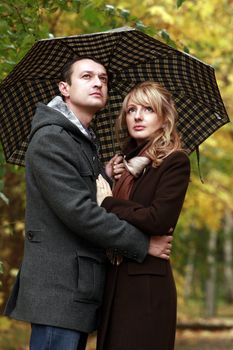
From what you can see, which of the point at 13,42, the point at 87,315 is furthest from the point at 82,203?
the point at 13,42

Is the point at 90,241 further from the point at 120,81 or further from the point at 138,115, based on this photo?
the point at 120,81

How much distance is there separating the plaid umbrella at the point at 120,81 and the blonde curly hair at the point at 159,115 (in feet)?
0.80

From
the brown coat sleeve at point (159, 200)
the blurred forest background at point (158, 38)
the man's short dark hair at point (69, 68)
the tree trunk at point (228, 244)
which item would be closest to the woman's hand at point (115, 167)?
the brown coat sleeve at point (159, 200)

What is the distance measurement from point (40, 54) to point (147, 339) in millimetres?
1589

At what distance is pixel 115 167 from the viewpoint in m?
4.14

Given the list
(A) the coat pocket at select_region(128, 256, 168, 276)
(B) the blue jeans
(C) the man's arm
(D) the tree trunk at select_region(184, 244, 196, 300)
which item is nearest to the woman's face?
(C) the man's arm

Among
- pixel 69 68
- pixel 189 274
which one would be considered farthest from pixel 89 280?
pixel 189 274

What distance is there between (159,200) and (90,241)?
1.26 feet

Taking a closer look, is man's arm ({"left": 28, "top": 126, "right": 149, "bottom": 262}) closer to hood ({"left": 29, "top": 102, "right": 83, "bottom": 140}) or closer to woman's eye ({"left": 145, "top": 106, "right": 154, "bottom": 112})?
hood ({"left": 29, "top": 102, "right": 83, "bottom": 140})

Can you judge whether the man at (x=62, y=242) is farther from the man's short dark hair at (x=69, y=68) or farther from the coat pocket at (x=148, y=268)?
the man's short dark hair at (x=69, y=68)

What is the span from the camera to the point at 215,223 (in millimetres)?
15016

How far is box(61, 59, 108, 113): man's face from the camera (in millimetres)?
3900

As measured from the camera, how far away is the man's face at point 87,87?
390 cm

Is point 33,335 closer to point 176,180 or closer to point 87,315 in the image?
point 87,315
